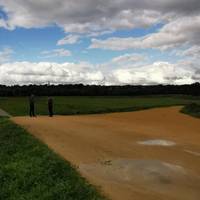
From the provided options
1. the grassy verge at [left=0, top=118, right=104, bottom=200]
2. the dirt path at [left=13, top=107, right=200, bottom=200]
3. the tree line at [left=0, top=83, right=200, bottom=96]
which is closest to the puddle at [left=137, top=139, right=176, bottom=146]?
the dirt path at [left=13, top=107, right=200, bottom=200]

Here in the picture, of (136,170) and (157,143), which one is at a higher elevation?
(136,170)

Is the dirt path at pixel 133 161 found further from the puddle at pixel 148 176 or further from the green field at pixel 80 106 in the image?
the green field at pixel 80 106

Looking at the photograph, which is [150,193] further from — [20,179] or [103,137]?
[103,137]

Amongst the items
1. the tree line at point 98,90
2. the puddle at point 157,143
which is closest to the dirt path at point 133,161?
the puddle at point 157,143

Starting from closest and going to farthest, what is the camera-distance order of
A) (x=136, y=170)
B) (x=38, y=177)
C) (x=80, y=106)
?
(x=38, y=177)
(x=136, y=170)
(x=80, y=106)

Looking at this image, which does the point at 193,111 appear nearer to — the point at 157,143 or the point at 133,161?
the point at 157,143

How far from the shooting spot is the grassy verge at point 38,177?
10883 millimetres

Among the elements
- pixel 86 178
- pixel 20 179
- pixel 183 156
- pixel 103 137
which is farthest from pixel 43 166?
pixel 103 137

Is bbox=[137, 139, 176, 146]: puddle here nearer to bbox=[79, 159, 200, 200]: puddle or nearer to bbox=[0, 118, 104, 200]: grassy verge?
bbox=[79, 159, 200, 200]: puddle

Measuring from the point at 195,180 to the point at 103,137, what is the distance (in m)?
8.91

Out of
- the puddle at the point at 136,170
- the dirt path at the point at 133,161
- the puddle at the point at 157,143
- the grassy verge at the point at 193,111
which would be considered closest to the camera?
the dirt path at the point at 133,161

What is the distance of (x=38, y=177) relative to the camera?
12820 millimetres

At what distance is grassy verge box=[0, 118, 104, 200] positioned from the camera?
35.7 feet

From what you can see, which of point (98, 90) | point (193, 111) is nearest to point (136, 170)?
point (193, 111)
